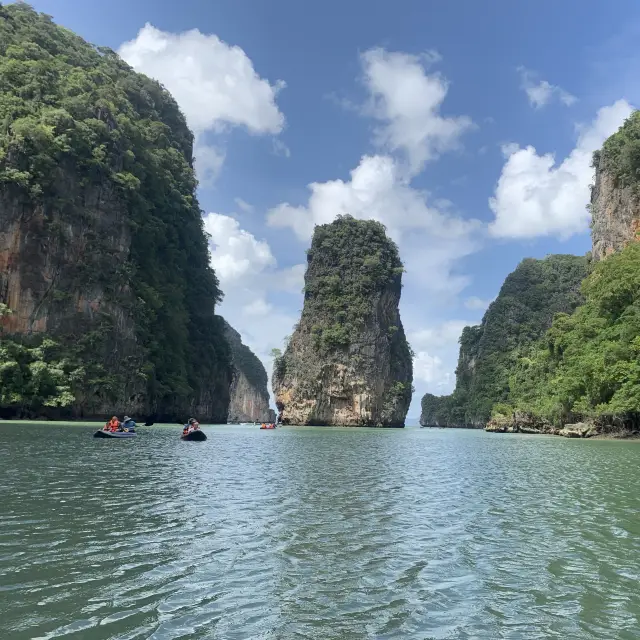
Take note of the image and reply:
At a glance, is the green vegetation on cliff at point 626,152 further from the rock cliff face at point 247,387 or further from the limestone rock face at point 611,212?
the rock cliff face at point 247,387

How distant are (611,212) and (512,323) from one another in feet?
208

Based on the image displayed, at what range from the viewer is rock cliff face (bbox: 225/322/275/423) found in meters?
164

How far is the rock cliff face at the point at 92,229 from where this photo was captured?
1869 inches

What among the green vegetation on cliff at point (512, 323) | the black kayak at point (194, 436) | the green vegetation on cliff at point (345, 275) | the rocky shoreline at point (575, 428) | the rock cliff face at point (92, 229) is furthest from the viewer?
the green vegetation on cliff at point (512, 323)

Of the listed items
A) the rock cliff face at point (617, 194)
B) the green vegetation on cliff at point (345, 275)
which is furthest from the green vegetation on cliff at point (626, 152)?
the green vegetation on cliff at point (345, 275)

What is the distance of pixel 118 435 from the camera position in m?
28.0

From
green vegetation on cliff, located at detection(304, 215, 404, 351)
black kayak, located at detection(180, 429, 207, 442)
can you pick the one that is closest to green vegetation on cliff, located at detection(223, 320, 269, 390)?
green vegetation on cliff, located at detection(304, 215, 404, 351)

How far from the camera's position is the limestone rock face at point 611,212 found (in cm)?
4934

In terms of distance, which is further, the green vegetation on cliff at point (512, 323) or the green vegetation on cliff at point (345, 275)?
the green vegetation on cliff at point (512, 323)

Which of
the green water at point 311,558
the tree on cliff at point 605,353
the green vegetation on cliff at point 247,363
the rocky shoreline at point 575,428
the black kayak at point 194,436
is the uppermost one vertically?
the green vegetation on cliff at point 247,363

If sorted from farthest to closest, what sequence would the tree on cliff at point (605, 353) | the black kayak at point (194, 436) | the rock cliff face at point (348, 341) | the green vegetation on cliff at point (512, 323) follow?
the green vegetation on cliff at point (512, 323) → the rock cliff face at point (348, 341) → the tree on cliff at point (605, 353) → the black kayak at point (194, 436)

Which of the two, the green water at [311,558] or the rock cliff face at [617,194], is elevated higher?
the rock cliff face at [617,194]

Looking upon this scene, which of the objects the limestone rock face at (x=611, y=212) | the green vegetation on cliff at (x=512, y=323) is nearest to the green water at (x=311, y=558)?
the limestone rock face at (x=611, y=212)

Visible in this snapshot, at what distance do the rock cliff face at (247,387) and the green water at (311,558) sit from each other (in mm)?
145432
